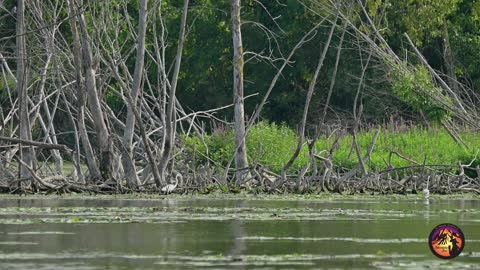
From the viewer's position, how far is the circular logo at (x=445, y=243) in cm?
1142

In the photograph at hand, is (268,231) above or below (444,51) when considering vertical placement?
below

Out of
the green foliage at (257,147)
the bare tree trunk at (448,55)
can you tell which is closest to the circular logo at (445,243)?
the green foliage at (257,147)

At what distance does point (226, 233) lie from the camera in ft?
44.3

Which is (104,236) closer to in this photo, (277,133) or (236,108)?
(236,108)

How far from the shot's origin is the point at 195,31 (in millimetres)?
47156

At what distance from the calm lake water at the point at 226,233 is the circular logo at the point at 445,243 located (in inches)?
3.0

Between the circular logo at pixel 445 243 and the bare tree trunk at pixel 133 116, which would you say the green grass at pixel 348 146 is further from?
the circular logo at pixel 445 243

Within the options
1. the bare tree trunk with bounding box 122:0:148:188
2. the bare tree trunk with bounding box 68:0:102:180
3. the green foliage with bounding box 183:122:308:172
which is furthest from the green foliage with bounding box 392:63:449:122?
the bare tree trunk with bounding box 68:0:102:180

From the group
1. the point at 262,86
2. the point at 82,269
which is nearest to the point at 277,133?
the point at 262,86

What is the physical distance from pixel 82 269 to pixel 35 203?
28.0ft

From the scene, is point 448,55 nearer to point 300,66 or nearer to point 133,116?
point 300,66

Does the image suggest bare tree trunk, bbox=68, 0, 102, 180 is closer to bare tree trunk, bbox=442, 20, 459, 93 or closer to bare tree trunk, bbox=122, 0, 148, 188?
bare tree trunk, bbox=122, 0, 148, 188

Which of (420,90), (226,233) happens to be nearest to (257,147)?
(420,90)

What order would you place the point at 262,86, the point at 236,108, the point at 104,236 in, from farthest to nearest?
1. the point at 262,86
2. the point at 236,108
3. the point at 104,236
